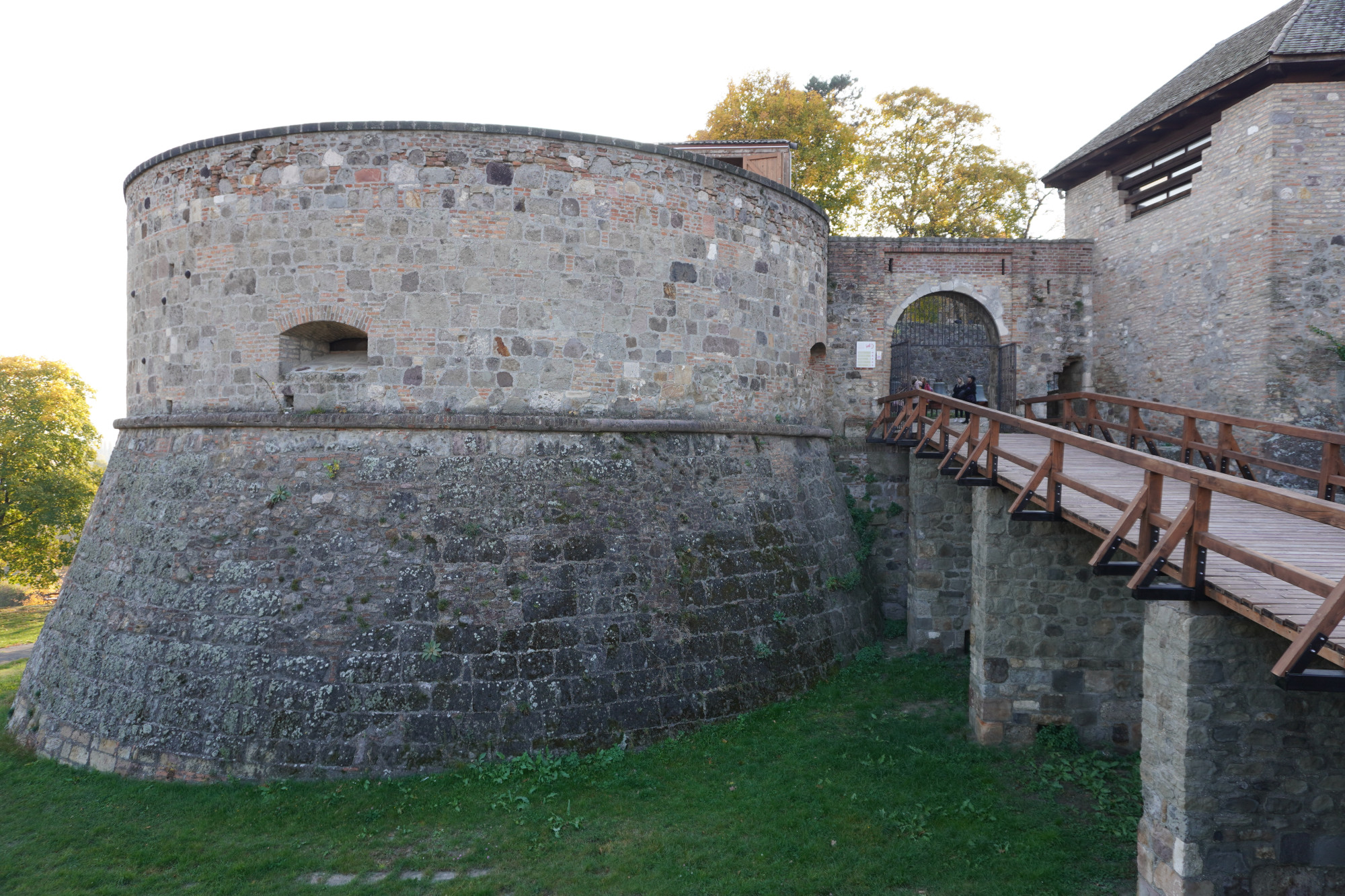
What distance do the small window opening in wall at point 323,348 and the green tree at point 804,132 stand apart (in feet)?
47.8

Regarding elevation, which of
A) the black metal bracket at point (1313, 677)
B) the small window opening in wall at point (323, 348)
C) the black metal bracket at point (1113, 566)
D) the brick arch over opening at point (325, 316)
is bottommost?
the black metal bracket at point (1313, 677)

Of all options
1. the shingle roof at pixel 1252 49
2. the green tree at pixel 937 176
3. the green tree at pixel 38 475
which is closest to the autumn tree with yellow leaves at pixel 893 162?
the green tree at pixel 937 176

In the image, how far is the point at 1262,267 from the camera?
373 inches

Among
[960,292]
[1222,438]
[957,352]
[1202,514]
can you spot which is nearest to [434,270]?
[1202,514]

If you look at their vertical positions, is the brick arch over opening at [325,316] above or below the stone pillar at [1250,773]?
above

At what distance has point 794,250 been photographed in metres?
10.1

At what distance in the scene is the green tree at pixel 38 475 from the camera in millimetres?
18562

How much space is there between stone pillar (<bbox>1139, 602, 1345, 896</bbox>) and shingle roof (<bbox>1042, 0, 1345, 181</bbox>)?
8.54 m

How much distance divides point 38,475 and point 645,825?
802 inches

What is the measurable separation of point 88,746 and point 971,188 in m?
21.8

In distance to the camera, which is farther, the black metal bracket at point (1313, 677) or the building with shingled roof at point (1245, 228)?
the building with shingled roof at point (1245, 228)

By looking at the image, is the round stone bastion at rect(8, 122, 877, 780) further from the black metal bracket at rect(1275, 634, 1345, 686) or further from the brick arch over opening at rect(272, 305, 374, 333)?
the black metal bracket at rect(1275, 634, 1345, 686)

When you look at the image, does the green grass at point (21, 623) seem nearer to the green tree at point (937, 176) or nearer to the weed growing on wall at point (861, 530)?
the weed growing on wall at point (861, 530)

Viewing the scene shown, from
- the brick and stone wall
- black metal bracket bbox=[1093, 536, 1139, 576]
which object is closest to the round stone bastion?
Result: black metal bracket bbox=[1093, 536, 1139, 576]
